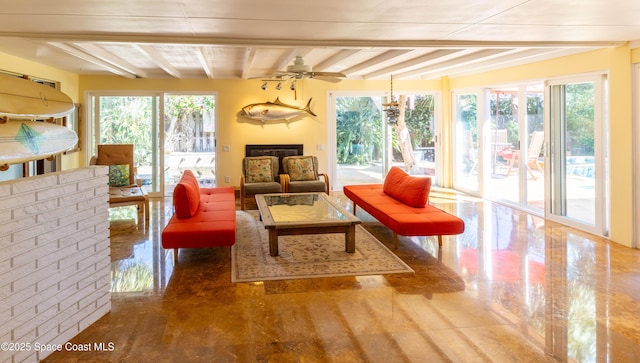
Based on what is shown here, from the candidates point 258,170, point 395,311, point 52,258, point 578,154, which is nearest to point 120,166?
point 258,170

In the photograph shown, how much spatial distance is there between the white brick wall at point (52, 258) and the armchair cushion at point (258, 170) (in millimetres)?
4639

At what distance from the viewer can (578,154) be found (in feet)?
19.6

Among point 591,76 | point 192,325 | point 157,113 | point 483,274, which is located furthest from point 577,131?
point 157,113

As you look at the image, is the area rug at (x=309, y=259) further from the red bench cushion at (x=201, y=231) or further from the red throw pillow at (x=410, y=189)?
the red throw pillow at (x=410, y=189)

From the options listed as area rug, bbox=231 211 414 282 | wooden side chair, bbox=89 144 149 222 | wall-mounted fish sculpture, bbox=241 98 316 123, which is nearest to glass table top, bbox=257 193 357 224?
area rug, bbox=231 211 414 282

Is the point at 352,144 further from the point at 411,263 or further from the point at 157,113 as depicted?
the point at 411,263

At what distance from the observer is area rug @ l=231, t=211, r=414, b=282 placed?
164 inches

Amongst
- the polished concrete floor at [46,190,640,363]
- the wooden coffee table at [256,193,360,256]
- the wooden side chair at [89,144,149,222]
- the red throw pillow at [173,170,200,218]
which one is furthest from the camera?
the wooden side chair at [89,144,149,222]

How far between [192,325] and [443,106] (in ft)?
26.6

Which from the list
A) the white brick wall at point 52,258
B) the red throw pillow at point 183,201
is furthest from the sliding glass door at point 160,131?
the white brick wall at point 52,258

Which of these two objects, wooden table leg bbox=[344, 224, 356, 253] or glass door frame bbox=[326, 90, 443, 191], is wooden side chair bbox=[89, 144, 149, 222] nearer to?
wooden table leg bbox=[344, 224, 356, 253]

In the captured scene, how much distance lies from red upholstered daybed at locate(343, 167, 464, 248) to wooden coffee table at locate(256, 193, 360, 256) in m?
0.47

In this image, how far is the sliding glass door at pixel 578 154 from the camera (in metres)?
5.58

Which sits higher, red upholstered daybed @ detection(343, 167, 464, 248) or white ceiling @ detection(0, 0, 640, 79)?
white ceiling @ detection(0, 0, 640, 79)
